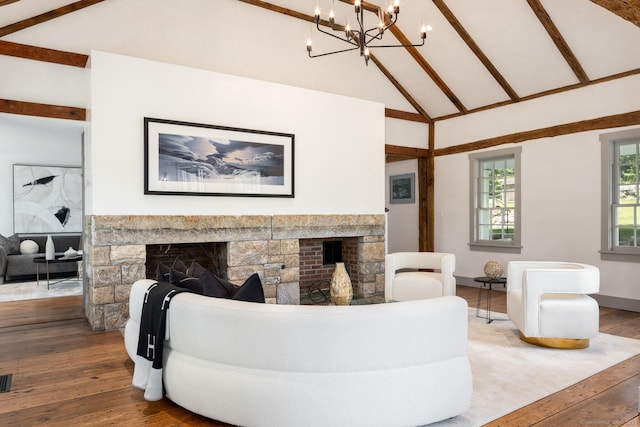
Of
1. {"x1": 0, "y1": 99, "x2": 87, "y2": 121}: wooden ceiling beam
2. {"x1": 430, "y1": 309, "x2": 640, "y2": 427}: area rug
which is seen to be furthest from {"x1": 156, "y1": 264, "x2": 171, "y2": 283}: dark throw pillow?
{"x1": 0, "y1": 99, "x2": 87, "y2": 121}: wooden ceiling beam

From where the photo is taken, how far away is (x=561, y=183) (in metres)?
5.96

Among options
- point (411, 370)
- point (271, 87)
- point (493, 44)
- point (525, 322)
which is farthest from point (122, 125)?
point (493, 44)

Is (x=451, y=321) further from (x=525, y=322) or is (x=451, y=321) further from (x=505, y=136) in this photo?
(x=505, y=136)

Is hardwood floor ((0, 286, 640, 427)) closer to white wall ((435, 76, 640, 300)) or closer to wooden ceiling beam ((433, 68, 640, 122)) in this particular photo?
white wall ((435, 76, 640, 300))

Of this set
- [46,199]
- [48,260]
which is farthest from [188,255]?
[46,199]

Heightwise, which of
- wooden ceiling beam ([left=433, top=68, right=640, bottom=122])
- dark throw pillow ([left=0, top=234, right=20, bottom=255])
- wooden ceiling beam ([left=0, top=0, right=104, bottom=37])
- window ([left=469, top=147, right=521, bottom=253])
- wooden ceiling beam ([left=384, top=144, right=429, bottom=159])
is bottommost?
dark throw pillow ([left=0, top=234, right=20, bottom=255])

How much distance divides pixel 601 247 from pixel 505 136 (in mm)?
2144

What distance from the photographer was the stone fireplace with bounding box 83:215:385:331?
4.26 meters

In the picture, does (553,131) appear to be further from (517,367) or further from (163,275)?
(163,275)

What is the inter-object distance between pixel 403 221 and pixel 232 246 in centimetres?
453

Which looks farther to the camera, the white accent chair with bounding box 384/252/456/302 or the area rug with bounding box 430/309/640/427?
the white accent chair with bounding box 384/252/456/302

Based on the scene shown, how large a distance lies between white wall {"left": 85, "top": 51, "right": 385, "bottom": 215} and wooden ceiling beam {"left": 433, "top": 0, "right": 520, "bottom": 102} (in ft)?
4.79

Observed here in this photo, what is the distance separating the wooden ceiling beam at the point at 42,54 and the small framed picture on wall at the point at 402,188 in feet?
19.3

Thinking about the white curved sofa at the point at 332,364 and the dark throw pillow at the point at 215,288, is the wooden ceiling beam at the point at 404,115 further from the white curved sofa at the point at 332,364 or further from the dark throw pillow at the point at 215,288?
the white curved sofa at the point at 332,364
